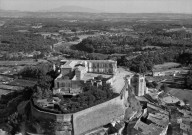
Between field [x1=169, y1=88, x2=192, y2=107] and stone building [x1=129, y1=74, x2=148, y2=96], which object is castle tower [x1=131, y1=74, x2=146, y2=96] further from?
field [x1=169, y1=88, x2=192, y2=107]

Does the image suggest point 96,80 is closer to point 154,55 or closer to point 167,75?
point 167,75

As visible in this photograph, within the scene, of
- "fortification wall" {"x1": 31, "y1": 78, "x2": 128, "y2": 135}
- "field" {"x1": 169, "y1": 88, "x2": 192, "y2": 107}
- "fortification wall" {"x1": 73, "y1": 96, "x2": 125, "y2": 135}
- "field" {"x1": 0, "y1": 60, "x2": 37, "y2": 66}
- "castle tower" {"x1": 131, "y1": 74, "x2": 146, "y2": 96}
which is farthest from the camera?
"field" {"x1": 0, "y1": 60, "x2": 37, "y2": 66}

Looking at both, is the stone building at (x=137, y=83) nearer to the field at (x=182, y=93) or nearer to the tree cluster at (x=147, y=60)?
the field at (x=182, y=93)

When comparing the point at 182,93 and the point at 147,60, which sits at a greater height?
the point at 147,60

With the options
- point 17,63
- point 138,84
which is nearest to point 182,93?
point 138,84

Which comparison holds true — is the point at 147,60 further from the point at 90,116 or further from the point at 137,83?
the point at 90,116

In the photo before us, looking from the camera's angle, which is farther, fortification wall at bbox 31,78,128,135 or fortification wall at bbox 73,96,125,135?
fortification wall at bbox 73,96,125,135

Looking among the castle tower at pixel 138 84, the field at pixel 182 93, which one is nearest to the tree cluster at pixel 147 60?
the field at pixel 182 93

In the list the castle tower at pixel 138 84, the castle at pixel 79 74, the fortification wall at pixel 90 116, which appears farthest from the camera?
the castle tower at pixel 138 84

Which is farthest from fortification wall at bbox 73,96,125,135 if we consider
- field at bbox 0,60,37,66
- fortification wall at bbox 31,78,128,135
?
field at bbox 0,60,37,66
